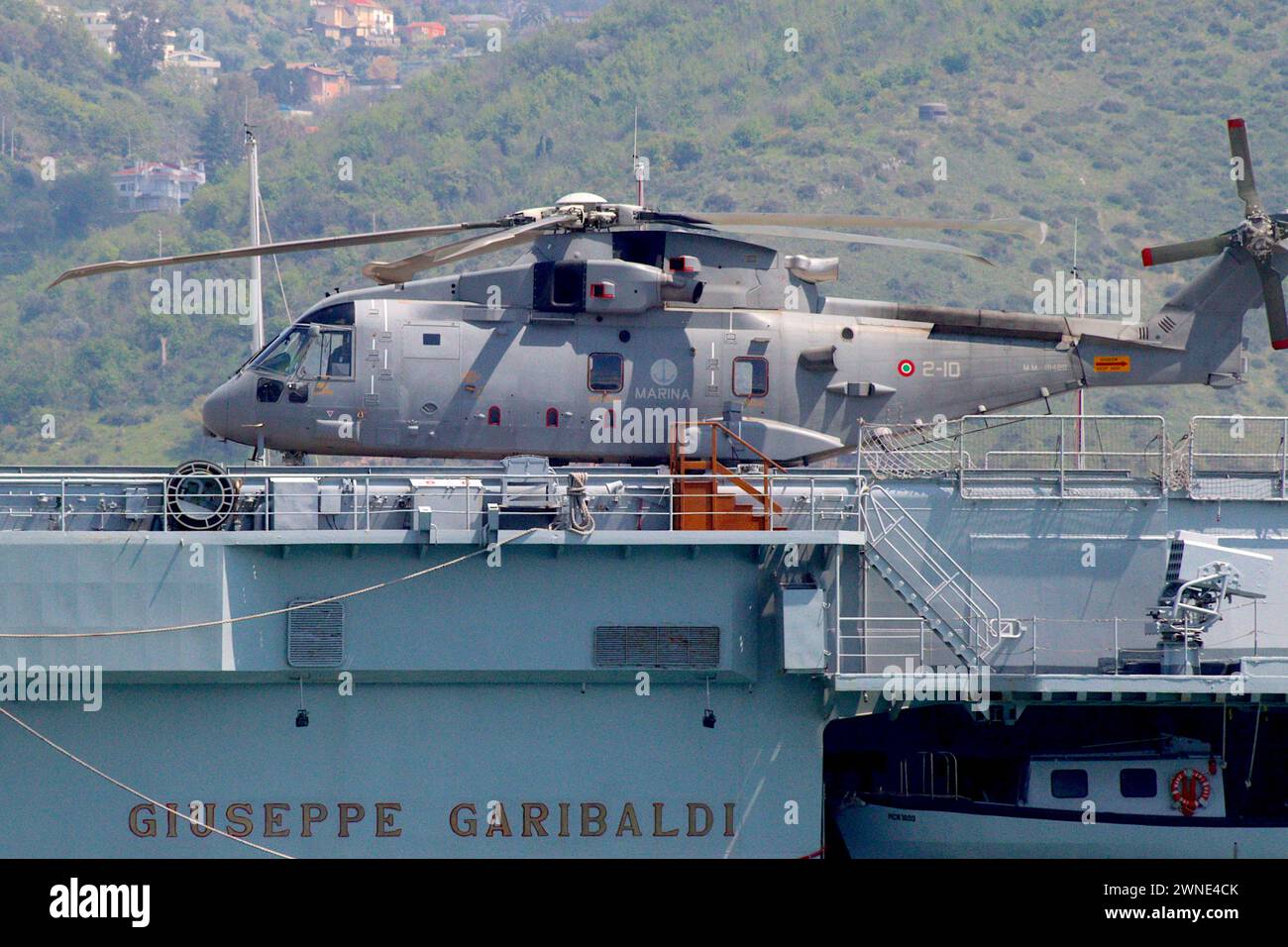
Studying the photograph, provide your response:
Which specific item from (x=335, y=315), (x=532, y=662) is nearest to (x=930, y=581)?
(x=532, y=662)

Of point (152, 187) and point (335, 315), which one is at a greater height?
point (152, 187)

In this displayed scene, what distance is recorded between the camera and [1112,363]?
26266 millimetres

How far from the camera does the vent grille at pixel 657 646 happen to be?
21.3 meters

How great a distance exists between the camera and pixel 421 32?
184 meters

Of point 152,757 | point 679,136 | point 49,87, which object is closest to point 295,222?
point 679,136

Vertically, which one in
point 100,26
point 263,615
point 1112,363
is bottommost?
point 263,615

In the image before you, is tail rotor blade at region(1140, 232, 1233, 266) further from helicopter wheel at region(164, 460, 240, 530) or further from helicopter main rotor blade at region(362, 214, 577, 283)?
helicopter wheel at region(164, 460, 240, 530)

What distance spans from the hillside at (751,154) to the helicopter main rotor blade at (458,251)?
61.2 m

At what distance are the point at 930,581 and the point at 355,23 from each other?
178402mm

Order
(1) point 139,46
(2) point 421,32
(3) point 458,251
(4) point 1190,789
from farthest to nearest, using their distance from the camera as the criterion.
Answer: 1. (2) point 421,32
2. (1) point 139,46
3. (3) point 458,251
4. (4) point 1190,789

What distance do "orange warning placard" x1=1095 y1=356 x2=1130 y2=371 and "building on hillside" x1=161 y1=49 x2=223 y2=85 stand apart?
134784mm

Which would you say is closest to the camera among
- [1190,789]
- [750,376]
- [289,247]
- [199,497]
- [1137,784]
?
[199,497]

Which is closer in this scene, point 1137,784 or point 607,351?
point 1137,784

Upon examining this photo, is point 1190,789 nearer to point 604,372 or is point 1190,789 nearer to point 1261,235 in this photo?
point 1261,235
